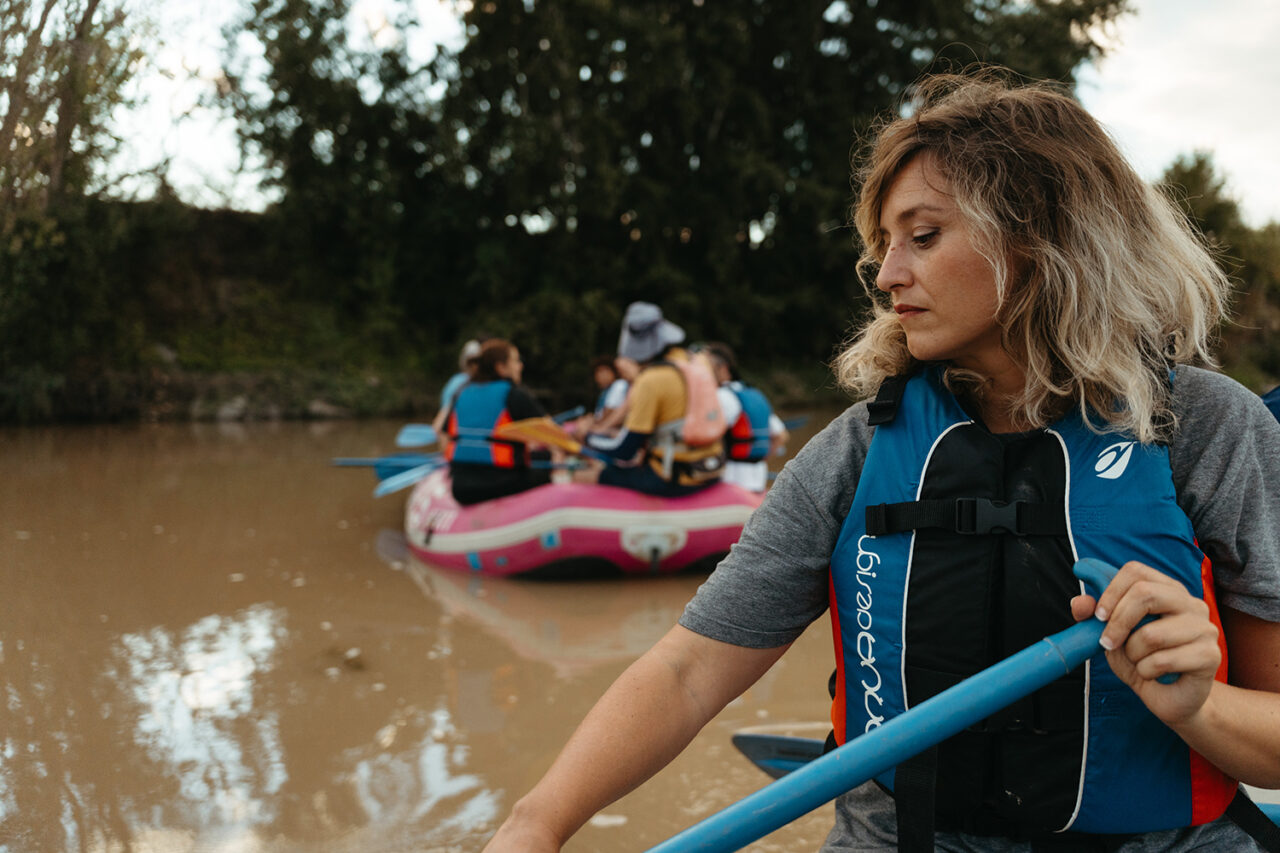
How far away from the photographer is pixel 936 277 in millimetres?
1118

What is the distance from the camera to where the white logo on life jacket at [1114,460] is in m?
1.05

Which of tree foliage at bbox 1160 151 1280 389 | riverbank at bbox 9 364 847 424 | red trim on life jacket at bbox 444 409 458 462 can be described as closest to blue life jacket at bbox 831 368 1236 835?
red trim on life jacket at bbox 444 409 458 462

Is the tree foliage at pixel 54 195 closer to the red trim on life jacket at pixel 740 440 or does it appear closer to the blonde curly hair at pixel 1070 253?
the red trim on life jacket at pixel 740 440

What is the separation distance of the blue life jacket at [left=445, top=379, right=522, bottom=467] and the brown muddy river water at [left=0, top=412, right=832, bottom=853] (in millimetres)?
671

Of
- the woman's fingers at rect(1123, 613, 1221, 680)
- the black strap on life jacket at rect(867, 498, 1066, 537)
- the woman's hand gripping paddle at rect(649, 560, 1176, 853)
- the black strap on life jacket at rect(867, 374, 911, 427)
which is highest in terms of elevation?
the black strap on life jacket at rect(867, 374, 911, 427)

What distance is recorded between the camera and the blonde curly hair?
1088 mm

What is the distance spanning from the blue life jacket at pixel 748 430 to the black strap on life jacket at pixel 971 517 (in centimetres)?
450

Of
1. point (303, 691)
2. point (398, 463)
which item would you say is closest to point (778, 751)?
point (303, 691)

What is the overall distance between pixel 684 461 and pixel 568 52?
11915 millimetres

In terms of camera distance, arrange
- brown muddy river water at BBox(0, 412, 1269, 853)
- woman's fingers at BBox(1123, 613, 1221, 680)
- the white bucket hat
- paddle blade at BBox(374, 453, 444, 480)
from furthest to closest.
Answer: paddle blade at BBox(374, 453, 444, 480) < the white bucket hat < brown muddy river water at BBox(0, 412, 1269, 853) < woman's fingers at BBox(1123, 613, 1221, 680)

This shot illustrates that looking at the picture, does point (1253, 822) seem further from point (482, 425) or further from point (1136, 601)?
point (482, 425)

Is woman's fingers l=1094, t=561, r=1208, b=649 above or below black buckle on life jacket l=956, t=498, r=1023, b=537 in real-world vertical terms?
below

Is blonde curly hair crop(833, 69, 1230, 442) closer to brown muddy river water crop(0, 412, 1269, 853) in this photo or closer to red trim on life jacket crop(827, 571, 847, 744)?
Answer: red trim on life jacket crop(827, 571, 847, 744)

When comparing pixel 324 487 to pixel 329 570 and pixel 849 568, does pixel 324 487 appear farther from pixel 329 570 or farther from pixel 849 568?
pixel 849 568
